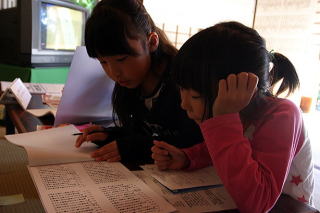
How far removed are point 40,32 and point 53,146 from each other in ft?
3.85

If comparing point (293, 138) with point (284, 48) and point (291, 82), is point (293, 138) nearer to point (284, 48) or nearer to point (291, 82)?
point (291, 82)

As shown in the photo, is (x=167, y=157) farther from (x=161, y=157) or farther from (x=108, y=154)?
(x=108, y=154)

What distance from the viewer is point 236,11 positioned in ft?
9.55

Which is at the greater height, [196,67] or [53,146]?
[196,67]

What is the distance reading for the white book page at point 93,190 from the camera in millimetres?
445

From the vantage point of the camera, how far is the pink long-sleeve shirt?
496 mm

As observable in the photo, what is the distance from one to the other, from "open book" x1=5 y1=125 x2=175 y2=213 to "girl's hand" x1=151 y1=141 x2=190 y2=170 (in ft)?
0.21

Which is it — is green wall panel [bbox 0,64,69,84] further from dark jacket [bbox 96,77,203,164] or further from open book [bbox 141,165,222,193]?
open book [bbox 141,165,222,193]

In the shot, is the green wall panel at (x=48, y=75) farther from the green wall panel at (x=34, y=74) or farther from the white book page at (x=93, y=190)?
the white book page at (x=93, y=190)

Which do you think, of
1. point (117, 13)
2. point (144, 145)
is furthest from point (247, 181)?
point (117, 13)

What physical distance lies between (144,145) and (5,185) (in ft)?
0.90

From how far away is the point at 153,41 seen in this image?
0.85m

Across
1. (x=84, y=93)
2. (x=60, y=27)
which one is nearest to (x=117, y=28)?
(x=84, y=93)

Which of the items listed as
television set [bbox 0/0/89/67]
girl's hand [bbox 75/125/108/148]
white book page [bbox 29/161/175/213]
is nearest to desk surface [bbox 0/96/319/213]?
white book page [bbox 29/161/175/213]
